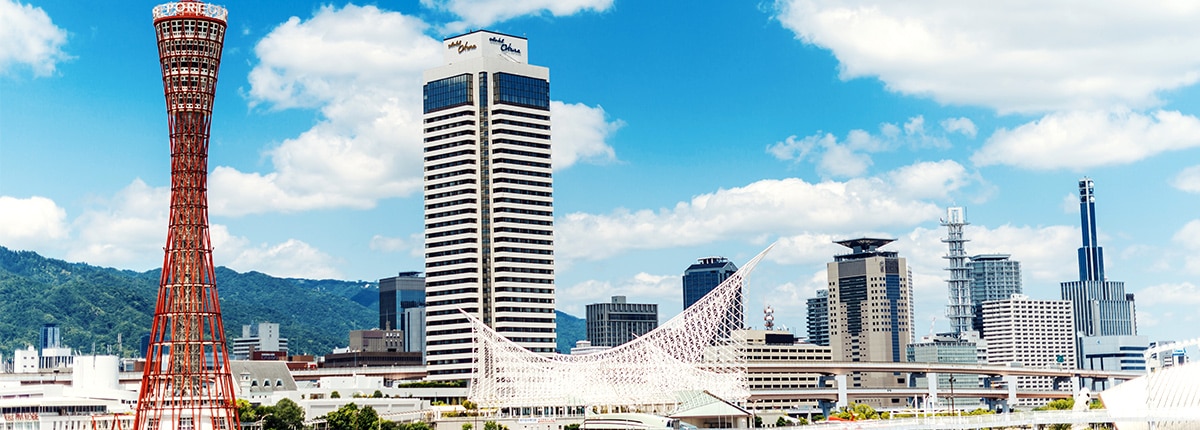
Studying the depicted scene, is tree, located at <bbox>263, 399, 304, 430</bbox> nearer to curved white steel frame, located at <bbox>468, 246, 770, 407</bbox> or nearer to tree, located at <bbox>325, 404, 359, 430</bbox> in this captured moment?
tree, located at <bbox>325, 404, 359, 430</bbox>

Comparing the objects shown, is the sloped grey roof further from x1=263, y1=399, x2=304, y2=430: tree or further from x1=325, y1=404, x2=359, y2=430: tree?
x1=325, y1=404, x2=359, y2=430: tree

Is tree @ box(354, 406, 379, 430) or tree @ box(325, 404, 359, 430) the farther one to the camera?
tree @ box(325, 404, 359, 430)

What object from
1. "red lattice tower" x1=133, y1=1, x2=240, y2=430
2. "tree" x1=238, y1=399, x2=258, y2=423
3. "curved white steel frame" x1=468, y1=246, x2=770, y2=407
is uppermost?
"red lattice tower" x1=133, y1=1, x2=240, y2=430

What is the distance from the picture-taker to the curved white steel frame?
159 m

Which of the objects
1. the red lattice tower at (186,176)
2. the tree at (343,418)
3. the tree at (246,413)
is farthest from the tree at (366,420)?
the red lattice tower at (186,176)

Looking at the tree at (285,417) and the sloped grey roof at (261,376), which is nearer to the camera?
the tree at (285,417)

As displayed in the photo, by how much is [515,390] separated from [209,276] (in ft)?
226

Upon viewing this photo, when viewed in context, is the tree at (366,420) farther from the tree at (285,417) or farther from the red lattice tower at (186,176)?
the red lattice tower at (186,176)

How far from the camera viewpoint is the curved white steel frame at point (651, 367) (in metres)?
159

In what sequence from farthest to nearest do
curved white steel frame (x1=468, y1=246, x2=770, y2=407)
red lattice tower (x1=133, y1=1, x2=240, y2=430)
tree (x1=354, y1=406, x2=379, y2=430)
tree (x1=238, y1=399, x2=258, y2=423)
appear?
1. curved white steel frame (x1=468, y1=246, x2=770, y2=407)
2. tree (x1=354, y1=406, x2=379, y2=430)
3. tree (x1=238, y1=399, x2=258, y2=423)
4. red lattice tower (x1=133, y1=1, x2=240, y2=430)

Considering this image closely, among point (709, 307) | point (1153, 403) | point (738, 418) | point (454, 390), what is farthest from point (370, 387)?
point (1153, 403)

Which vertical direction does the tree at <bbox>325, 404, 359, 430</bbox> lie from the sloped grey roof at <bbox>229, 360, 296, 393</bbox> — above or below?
below

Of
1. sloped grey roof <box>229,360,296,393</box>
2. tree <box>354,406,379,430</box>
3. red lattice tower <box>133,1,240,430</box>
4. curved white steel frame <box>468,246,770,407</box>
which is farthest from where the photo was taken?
sloped grey roof <box>229,360,296,393</box>

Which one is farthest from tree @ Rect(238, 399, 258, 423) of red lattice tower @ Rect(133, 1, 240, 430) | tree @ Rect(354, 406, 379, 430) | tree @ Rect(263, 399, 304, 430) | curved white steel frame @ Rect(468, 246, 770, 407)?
curved white steel frame @ Rect(468, 246, 770, 407)
